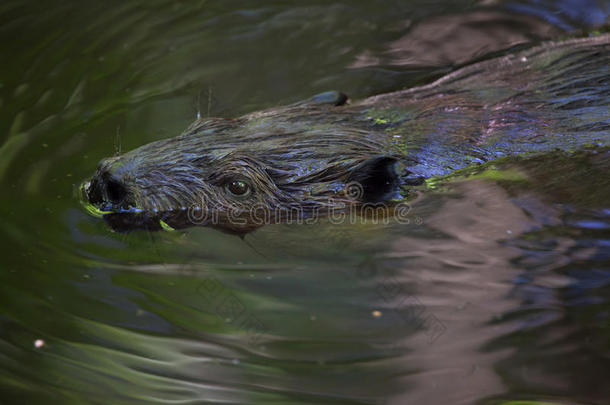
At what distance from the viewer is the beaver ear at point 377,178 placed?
129 inches

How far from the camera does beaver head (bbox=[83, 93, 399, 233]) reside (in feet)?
10.9

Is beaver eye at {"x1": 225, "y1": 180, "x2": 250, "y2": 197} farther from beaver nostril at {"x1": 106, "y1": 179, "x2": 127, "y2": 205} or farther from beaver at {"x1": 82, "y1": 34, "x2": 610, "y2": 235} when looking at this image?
beaver nostril at {"x1": 106, "y1": 179, "x2": 127, "y2": 205}

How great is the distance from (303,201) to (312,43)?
8.18 feet

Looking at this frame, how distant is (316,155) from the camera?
3.37 metres

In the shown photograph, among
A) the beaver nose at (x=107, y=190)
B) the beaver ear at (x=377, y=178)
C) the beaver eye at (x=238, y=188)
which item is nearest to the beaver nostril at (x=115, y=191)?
the beaver nose at (x=107, y=190)

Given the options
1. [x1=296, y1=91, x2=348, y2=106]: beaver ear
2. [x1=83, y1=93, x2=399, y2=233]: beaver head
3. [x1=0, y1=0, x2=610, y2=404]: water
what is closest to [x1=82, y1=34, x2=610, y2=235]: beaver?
[x1=83, y1=93, x2=399, y2=233]: beaver head

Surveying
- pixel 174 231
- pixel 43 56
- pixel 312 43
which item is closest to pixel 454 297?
pixel 174 231

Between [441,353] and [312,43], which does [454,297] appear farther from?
[312,43]

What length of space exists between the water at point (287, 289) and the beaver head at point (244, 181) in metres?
0.10

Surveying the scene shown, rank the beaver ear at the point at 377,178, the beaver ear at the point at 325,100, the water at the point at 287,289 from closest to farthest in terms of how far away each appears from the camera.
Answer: the water at the point at 287,289
the beaver ear at the point at 377,178
the beaver ear at the point at 325,100

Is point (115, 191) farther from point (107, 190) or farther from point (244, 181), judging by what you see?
point (244, 181)

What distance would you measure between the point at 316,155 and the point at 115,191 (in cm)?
104

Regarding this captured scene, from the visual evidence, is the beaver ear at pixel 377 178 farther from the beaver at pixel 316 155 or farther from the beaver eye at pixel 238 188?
the beaver eye at pixel 238 188

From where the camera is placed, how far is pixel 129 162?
11.1 feet
